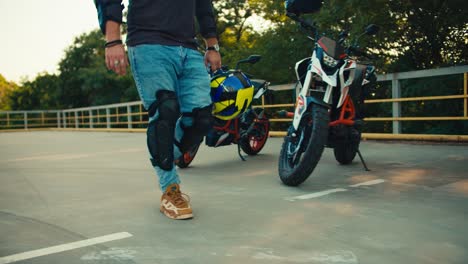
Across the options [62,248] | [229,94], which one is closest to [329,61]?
[229,94]

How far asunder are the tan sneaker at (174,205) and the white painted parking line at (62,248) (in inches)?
13.7

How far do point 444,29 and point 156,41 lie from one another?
637 centimetres

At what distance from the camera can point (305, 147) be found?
10.9ft

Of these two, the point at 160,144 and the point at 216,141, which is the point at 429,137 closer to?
the point at 216,141

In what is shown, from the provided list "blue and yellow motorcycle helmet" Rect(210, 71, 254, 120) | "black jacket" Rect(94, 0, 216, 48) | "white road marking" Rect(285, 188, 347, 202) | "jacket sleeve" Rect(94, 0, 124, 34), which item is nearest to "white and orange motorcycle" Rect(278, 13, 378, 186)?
"white road marking" Rect(285, 188, 347, 202)

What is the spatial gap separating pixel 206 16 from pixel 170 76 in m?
0.71

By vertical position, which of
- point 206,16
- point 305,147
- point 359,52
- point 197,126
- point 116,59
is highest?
point 206,16

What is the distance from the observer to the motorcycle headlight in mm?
3373

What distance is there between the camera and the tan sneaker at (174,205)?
248 cm

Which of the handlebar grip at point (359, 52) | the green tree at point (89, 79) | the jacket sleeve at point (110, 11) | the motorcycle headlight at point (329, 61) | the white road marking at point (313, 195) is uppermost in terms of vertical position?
the green tree at point (89, 79)

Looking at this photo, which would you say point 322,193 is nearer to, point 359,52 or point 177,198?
point 177,198

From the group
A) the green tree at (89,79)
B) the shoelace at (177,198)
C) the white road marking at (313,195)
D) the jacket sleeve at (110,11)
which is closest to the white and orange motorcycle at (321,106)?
the white road marking at (313,195)

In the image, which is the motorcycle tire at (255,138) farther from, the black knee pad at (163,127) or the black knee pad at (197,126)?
the black knee pad at (163,127)

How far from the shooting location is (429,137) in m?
6.13
